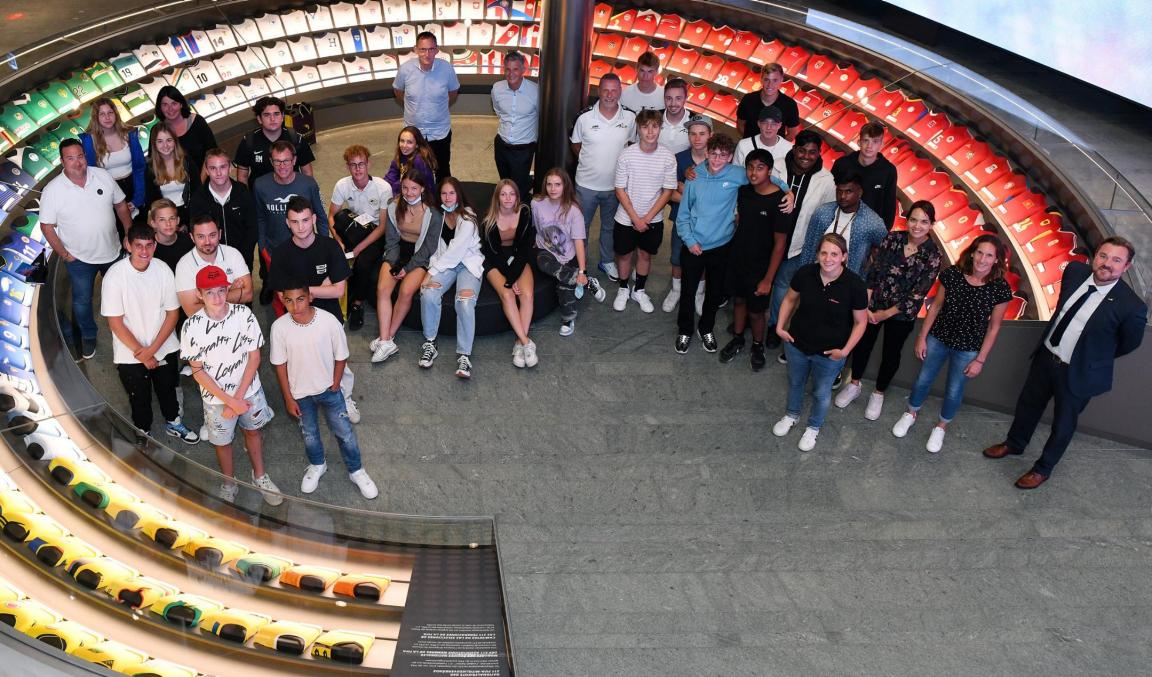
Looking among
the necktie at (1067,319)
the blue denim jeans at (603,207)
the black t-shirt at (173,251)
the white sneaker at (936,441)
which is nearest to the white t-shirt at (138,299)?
the black t-shirt at (173,251)

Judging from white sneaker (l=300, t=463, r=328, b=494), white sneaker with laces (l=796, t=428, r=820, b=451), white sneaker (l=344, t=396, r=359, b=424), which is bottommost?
white sneaker (l=300, t=463, r=328, b=494)

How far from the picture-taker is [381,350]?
20.3 ft

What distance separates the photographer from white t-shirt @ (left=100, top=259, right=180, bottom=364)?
488 centimetres

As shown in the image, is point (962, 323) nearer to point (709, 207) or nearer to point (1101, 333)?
point (1101, 333)

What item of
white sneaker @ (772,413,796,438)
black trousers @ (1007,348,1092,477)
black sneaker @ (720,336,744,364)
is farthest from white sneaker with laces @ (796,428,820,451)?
black trousers @ (1007,348,1092,477)

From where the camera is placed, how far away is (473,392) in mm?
6062

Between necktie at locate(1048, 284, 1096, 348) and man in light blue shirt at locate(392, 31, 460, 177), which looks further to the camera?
man in light blue shirt at locate(392, 31, 460, 177)

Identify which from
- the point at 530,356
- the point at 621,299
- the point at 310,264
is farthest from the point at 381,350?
the point at 621,299

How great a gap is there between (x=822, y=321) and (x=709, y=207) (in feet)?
3.63

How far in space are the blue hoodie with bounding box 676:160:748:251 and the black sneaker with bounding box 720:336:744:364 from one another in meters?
0.69

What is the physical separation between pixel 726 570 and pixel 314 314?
2.35m

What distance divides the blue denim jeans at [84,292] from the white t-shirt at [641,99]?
11.7 feet

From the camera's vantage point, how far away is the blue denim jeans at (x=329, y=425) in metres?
4.95

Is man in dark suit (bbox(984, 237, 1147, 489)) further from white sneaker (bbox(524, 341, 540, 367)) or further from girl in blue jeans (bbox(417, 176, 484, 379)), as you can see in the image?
girl in blue jeans (bbox(417, 176, 484, 379))
